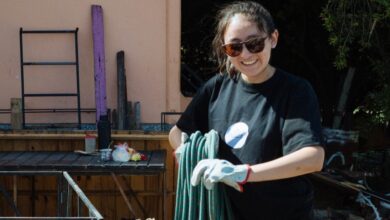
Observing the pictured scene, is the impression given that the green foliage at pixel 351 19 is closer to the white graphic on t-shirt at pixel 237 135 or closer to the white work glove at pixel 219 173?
the white graphic on t-shirt at pixel 237 135

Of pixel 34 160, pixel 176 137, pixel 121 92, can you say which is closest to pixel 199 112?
pixel 176 137

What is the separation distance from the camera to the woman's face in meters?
1.75

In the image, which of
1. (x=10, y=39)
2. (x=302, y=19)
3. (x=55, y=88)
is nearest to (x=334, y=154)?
(x=302, y=19)

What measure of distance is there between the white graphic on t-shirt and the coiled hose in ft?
0.15

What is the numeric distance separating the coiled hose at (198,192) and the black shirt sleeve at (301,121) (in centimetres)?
27

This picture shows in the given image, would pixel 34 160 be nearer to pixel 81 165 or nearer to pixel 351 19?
pixel 81 165

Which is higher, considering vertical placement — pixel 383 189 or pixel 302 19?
pixel 302 19

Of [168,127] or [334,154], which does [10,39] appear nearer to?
[168,127]

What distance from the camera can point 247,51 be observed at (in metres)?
1.73

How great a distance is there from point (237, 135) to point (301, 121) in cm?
25

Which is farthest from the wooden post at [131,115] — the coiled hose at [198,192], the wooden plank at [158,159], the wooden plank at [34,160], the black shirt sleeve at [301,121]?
the black shirt sleeve at [301,121]

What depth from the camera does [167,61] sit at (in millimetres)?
4656

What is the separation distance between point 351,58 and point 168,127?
8.38 feet

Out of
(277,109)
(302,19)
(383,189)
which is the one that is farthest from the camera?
(302,19)
